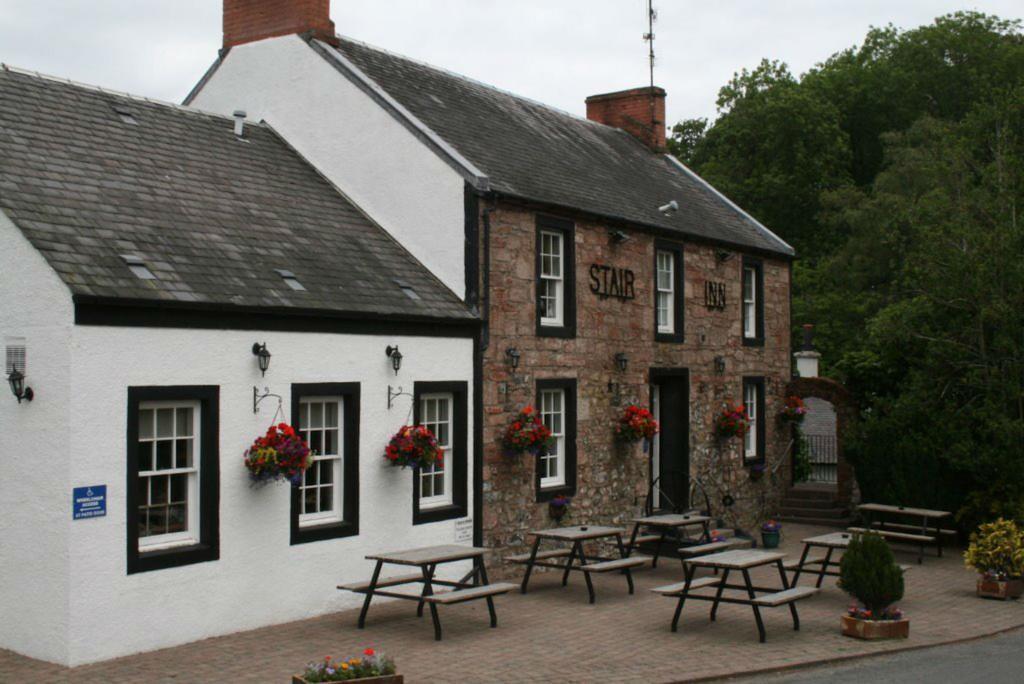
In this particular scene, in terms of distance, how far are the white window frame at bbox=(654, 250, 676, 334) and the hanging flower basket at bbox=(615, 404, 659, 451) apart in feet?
7.11

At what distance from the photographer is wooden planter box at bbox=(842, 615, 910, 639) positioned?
11.7m

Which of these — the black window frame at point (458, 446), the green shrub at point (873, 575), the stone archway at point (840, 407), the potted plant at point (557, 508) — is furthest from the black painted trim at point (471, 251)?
the stone archway at point (840, 407)

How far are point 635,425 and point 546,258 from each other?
2.99m

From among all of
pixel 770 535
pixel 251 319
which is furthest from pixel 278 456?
pixel 770 535

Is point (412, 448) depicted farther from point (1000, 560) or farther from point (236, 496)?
point (1000, 560)

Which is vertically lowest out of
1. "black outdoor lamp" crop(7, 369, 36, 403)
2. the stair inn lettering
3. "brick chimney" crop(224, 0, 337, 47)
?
"black outdoor lamp" crop(7, 369, 36, 403)

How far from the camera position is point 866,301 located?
33.5m

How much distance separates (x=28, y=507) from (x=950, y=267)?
13.9 m

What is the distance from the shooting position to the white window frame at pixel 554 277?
16203mm

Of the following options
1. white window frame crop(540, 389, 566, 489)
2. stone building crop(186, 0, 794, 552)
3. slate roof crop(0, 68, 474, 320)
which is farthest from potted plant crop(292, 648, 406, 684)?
white window frame crop(540, 389, 566, 489)

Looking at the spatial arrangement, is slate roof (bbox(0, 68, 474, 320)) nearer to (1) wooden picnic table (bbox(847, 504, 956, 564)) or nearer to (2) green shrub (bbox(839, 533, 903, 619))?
(2) green shrub (bbox(839, 533, 903, 619))

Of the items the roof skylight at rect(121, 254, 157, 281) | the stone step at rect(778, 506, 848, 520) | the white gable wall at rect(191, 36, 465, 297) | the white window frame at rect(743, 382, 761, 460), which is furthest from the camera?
the stone step at rect(778, 506, 848, 520)

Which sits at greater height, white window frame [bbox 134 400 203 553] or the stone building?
the stone building

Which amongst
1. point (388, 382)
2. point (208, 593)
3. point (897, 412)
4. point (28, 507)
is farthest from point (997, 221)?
point (28, 507)
